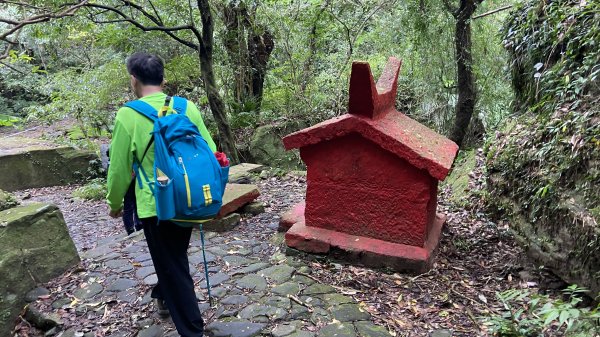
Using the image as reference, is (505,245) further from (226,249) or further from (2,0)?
(2,0)

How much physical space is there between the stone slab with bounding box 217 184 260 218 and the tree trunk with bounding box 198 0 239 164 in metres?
1.88

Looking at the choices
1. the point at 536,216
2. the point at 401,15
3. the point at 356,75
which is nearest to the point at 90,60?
the point at 401,15

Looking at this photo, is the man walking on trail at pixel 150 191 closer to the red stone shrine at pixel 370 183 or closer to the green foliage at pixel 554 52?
the red stone shrine at pixel 370 183

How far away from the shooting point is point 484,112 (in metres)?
8.66

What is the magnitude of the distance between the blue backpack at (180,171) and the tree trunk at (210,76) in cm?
449

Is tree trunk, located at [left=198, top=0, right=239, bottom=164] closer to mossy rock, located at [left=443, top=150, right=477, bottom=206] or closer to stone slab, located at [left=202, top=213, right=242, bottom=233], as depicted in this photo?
stone slab, located at [left=202, top=213, right=242, bottom=233]

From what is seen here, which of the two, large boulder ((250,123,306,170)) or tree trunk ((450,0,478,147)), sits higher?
tree trunk ((450,0,478,147))

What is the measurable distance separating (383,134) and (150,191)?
6.35 feet

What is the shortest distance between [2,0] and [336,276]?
4.15 meters

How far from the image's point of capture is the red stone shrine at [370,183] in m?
3.69

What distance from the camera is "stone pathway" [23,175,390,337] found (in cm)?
308

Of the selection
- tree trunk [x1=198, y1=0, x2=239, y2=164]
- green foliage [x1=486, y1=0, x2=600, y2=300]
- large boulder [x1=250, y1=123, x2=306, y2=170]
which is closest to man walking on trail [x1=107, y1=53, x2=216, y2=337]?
green foliage [x1=486, y1=0, x2=600, y2=300]

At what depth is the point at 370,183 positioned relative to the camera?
390cm

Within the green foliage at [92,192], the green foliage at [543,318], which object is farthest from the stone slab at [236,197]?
the green foliage at [92,192]
